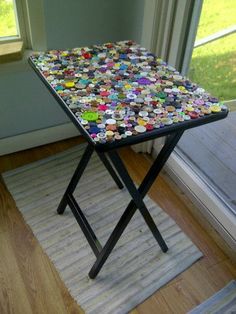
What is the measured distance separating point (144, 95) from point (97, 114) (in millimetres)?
198

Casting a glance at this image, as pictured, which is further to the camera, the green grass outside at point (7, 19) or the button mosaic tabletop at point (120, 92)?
the green grass outside at point (7, 19)

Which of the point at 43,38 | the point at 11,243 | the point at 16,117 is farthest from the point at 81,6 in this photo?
the point at 11,243

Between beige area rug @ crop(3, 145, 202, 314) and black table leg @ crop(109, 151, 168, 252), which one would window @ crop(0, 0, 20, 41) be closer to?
beige area rug @ crop(3, 145, 202, 314)

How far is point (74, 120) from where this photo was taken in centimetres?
97

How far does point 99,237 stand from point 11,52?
1.06m

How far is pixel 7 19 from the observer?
5.73 feet

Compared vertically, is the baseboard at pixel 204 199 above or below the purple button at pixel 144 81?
below

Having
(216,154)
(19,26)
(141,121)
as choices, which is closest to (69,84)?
(141,121)

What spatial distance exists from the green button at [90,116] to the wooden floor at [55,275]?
2.58 feet

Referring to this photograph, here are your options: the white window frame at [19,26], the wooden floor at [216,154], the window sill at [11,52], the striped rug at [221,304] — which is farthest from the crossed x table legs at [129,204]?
the white window frame at [19,26]

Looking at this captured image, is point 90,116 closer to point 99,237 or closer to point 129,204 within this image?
point 129,204

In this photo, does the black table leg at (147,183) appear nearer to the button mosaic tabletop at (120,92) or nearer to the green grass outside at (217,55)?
the button mosaic tabletop at (120,92)

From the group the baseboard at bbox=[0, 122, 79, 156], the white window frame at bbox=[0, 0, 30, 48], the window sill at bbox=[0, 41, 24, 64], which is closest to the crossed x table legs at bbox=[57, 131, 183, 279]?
the baseboard at bbox=[0, 122, 79, 156]

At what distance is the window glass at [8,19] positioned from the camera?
1705 millimetres
